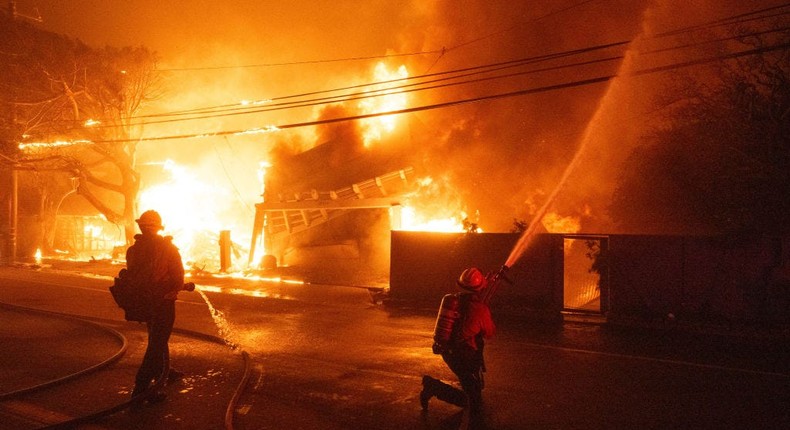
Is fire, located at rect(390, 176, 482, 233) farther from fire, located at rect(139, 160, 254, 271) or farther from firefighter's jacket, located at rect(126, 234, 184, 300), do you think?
firefighter's jacket, located at rect(126, 234, 184, 300)

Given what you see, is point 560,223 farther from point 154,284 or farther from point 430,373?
point 154,284

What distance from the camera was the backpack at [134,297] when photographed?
6.03m

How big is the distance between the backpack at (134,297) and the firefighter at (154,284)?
0.03 meters

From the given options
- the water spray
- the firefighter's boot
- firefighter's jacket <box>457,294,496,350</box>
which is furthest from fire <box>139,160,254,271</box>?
firefighter's jacket <box>457,294,496,350</box>

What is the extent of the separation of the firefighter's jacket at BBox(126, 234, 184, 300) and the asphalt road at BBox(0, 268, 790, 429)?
Result: 126cm

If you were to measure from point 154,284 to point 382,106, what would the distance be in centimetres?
2195

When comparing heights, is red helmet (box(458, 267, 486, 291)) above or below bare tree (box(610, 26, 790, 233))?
below

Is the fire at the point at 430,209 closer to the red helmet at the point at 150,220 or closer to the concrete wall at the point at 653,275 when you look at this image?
the concrete wall at the point at 653,275

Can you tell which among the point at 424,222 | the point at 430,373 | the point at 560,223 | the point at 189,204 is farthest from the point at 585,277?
the point at 189,204

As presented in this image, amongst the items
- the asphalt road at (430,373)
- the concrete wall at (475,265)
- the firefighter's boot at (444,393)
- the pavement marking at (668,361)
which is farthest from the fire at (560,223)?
the firefighter's boot at (444,393)

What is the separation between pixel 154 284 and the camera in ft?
19.9

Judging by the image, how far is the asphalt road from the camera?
5973 millimetres

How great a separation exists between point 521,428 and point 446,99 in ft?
66.2

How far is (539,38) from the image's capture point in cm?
2389
